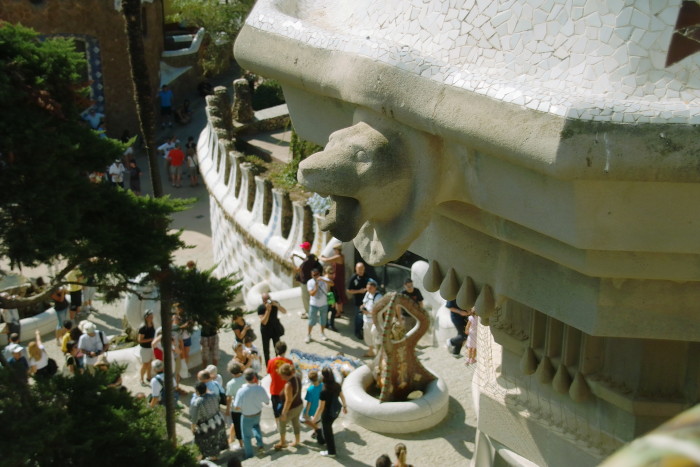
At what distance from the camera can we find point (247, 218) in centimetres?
1702

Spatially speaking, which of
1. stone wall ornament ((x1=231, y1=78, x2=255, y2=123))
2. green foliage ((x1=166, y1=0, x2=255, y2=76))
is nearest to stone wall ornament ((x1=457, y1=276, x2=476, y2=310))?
stone wall ornament ((x1=231, y1=78, x2=255, y2=123))

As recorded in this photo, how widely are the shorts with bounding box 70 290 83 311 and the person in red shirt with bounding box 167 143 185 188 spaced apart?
832cm

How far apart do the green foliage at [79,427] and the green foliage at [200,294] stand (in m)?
0.80

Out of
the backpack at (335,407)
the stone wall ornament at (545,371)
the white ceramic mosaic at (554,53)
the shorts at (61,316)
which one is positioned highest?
the white ceramic mosaic at (554,53)

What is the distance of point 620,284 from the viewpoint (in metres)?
3.83

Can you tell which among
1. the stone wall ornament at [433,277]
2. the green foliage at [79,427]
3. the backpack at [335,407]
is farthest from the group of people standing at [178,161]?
the stone wall ornament at [433,277]

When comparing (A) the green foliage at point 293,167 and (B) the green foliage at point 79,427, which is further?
(A) the green foliage at point 293,167

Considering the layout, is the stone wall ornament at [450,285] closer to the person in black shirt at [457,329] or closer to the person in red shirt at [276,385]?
the person in red shirt at [276,385]

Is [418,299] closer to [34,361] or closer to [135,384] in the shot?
[135,384]

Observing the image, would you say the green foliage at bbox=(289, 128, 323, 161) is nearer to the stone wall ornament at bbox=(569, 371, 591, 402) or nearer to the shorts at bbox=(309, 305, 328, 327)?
the shorts at bbox=(309, 305, 328, 327)

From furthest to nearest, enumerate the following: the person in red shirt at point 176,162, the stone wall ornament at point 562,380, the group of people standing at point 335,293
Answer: the person in red shirt at point 176,162
the group of people standing at point 335,293
the stone wall ornament at point 562,380

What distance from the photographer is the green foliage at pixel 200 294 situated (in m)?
7.56

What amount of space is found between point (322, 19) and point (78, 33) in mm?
22757

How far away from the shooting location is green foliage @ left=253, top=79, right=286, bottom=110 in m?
26.3
